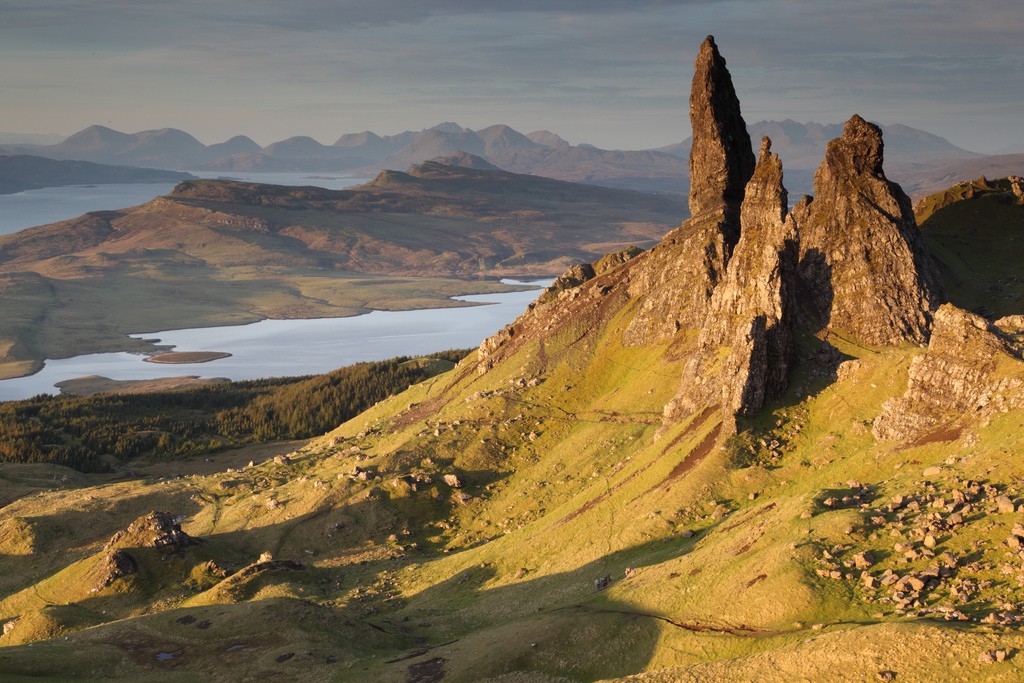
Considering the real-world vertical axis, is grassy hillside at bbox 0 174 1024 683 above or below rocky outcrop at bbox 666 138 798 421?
below

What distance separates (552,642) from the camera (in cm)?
4794

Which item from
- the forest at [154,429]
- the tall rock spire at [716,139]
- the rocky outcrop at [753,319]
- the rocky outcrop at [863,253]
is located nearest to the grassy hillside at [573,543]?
the rocky outcrop at [753,319]

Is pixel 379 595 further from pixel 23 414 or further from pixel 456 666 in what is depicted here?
pixel 23 414

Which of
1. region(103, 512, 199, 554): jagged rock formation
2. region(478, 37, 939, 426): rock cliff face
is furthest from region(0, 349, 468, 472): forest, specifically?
region(478, 37, 939, 426): rock cliff face

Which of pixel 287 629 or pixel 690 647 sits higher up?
pixel 690 647

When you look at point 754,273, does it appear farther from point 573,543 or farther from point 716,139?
point 716,139

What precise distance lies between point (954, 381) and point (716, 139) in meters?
46.5

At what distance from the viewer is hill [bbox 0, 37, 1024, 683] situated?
4384 cm

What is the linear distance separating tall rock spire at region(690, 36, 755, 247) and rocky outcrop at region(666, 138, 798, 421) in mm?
10902

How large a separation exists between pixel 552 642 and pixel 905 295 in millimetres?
40630

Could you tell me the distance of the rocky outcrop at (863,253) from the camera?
72.1 m

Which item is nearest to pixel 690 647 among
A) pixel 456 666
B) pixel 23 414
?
pixel 456 666

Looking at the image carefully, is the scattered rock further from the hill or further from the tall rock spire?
the tall rock spire

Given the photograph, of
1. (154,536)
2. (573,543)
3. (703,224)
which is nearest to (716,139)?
(703,224)
